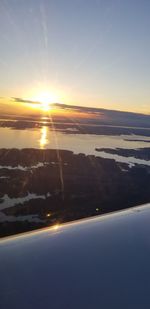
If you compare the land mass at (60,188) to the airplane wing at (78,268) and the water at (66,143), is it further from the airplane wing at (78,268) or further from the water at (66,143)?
the airplane wing at (78,268)

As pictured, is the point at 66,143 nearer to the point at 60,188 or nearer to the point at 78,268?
the point at 60,188

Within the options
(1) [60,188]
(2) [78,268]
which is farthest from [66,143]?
(2) [78,268]

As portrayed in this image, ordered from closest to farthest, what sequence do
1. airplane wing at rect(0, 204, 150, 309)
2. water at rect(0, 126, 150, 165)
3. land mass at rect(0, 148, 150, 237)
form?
airplane wing at rect(0, 204, 150, 309), land mass at rect(0, 148, 150, 237), water at rect(0, 126, 150, 165)

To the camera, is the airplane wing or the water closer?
the airplane wing

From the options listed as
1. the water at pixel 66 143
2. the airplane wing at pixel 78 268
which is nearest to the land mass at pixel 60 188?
the water at pixel 66 143

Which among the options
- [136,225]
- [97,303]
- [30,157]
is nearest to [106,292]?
[97,303]

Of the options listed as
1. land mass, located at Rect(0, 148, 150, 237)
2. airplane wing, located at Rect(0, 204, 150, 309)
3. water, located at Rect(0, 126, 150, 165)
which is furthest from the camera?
water, located at Rect(0, 126, 150, 165)

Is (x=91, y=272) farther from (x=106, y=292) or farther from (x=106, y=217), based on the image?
(x=106, y=217)

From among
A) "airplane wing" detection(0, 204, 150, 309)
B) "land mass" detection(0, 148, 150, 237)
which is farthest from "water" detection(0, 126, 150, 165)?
"airplane wing" detection(0, 204, 150, 309)

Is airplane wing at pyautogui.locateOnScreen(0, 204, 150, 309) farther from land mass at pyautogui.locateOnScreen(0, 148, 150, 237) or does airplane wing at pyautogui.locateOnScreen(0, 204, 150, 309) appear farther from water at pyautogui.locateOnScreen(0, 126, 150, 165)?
water at pyautogui.locateOnScreen(0, 126, 150, 165)
